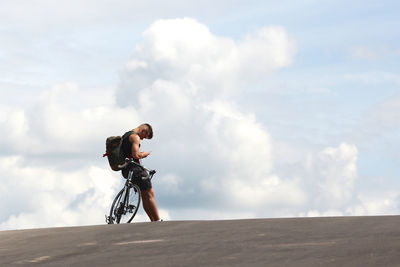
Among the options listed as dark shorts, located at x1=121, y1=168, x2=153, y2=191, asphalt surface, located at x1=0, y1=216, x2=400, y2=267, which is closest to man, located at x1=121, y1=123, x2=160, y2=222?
dark shorts, located at x1=121, y1=168, x2=153, y2=191

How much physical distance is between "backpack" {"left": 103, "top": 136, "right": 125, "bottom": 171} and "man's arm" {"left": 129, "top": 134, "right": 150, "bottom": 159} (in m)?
0.33

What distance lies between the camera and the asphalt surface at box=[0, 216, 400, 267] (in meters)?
8.88

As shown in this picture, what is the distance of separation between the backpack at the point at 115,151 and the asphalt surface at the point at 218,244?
150 cm

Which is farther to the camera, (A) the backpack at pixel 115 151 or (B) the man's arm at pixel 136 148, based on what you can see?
(A) the backpack at pixel 115 151

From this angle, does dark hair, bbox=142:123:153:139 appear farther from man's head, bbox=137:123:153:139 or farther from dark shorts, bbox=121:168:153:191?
dark shorts, bbox=121:168:153:191

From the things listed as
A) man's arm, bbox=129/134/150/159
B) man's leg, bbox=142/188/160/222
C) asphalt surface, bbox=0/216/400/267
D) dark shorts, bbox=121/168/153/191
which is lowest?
asphalt surface, bbox=0/216/400/267

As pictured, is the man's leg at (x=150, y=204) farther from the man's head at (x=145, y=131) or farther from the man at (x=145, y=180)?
the man's head at (x=145, y=131)

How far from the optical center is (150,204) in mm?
13820

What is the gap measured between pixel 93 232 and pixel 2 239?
1550mm

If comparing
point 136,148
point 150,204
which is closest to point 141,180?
point 150,204

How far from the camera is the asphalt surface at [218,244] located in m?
8.88

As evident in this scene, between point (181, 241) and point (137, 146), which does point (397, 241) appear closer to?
point (181, 241)

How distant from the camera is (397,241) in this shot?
9367 mm

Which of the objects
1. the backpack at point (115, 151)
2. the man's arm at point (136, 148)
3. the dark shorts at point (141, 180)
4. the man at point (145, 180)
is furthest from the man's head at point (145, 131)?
the dark shorts at point (141, 180)
